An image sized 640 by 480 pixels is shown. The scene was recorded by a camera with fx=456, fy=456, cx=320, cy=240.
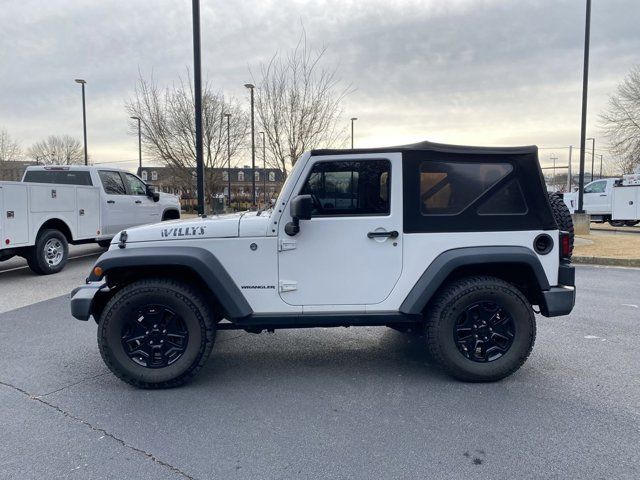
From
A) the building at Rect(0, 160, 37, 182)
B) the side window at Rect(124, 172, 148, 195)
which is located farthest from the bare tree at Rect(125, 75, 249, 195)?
the building at Rect(0, 160, 37, 182)

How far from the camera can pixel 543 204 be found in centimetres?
370

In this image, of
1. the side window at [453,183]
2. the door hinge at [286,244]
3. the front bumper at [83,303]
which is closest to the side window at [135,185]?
the front bumper at [83,303]

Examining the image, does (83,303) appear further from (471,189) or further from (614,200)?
(614,200)

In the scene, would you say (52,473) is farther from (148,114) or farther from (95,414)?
(148,114)

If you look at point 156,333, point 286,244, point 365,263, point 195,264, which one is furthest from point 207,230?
point 365,263

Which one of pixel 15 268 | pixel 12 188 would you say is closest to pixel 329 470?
pixel 12 188

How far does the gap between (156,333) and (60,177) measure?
27.1ft

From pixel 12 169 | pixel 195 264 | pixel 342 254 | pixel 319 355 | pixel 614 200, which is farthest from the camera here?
pixel 12 169

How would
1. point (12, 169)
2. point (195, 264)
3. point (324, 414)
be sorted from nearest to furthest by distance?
point (324, 414)
point (195, 264)
point (12, 169)

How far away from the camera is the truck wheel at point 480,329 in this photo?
364 centimetres

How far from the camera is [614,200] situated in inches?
718

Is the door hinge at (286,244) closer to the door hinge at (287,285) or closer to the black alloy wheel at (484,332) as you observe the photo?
the door hinge at (287,285)

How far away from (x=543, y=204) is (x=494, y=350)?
4.12ft

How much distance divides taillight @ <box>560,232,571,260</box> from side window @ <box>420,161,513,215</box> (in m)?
0.73
